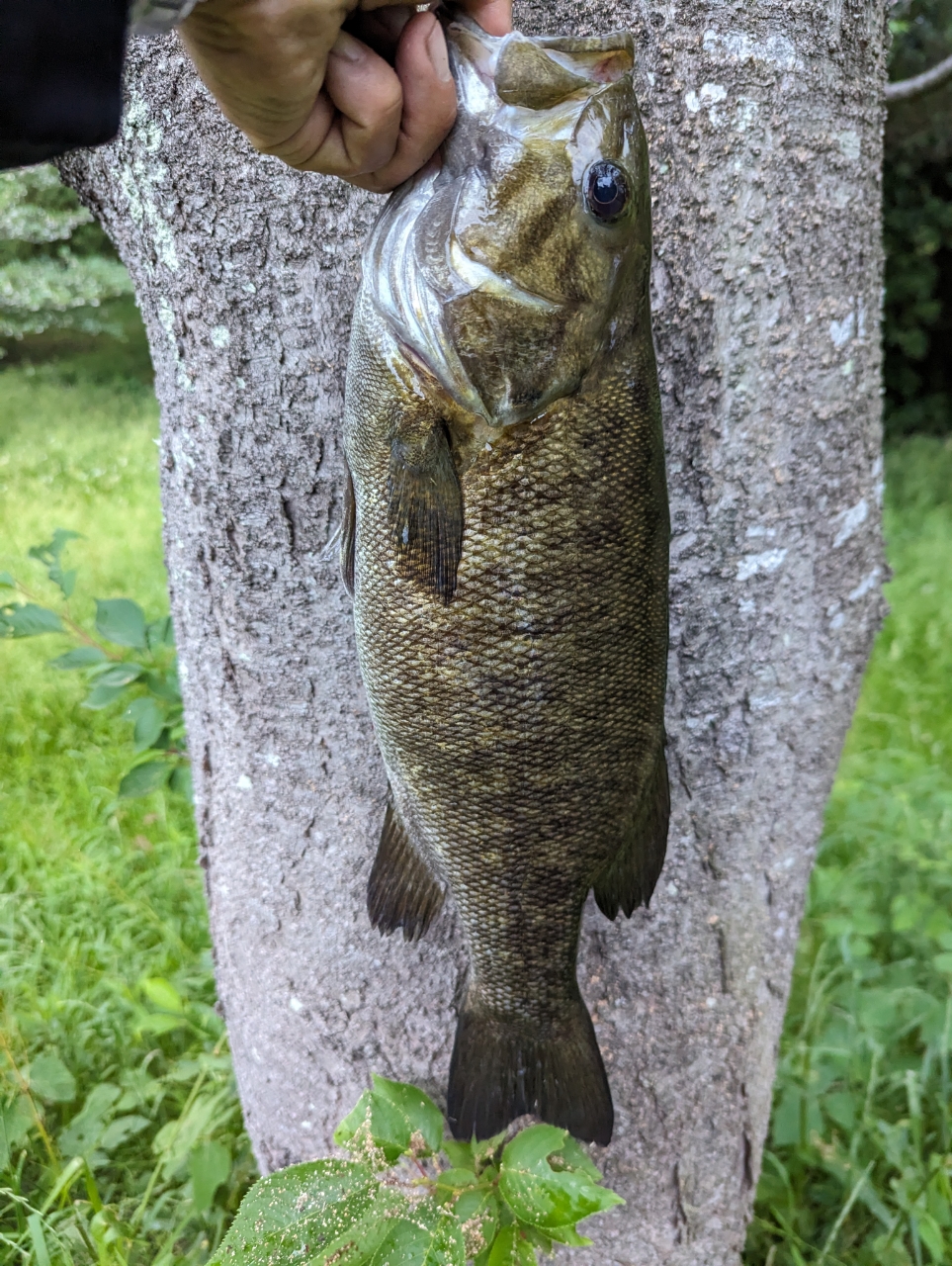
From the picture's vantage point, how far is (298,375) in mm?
1151

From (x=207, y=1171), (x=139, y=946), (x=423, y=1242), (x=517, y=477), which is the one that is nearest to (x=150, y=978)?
(x=139, y=946)

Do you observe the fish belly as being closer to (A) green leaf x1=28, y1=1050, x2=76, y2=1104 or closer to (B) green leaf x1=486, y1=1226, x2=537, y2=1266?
(B) green leaf x1=486, y1=1226, x2=537, y2=1266

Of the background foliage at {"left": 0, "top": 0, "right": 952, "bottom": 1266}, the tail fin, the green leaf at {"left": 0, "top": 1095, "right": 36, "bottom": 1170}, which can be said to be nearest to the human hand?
the background foliage at {"left": 0, "top": 0, "right": 952, "bottom": 1266}

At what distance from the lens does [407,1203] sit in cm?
124

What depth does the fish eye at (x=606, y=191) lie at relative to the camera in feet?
2.96

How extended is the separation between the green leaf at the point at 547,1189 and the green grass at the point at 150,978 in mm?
956

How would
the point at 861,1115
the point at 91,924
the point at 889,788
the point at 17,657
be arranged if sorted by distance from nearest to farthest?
the point at 861,1115
the point at 91,924
the point at 17,657
the point at 889,788

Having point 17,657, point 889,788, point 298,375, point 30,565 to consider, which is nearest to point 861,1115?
point 889,788

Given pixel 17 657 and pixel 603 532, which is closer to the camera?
pixel 603 532

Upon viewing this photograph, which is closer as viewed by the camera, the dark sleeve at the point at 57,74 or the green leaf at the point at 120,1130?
the dark sleeve at the point at 57,74

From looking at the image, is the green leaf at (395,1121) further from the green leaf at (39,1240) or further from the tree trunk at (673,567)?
the green leaf at (39,1240)

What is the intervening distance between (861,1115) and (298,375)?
7.52 feet

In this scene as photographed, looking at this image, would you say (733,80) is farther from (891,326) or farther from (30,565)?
(891,326)

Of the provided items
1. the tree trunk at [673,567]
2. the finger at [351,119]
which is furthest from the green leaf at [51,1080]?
the finger at [351,119]
